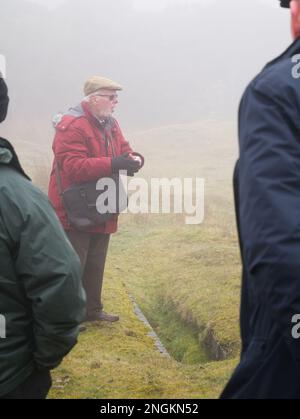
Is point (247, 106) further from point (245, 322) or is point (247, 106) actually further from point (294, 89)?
point (245, 322)

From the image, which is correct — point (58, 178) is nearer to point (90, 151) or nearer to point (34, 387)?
point (90, 151)

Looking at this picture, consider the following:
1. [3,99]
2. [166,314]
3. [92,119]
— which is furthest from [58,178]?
[3,99]

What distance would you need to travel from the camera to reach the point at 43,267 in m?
2.83

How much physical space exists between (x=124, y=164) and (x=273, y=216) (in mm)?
5201

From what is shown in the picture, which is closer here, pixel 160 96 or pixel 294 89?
pixel 294 89

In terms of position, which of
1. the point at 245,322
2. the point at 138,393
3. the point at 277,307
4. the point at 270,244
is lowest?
the point at 138,393

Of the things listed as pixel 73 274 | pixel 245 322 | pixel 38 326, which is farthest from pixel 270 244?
pixel 38 326

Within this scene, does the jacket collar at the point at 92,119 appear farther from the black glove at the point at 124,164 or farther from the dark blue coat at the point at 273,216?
the dark blue coat at the point at 273,216

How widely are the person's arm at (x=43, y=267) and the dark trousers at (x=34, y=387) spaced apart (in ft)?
0.40

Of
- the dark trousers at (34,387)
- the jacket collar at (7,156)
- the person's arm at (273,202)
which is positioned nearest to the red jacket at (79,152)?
the jacket collar at (7,156)

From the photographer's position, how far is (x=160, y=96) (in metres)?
62.4

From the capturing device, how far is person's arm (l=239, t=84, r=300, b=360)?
147cm

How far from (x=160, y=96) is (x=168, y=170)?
37.1 m

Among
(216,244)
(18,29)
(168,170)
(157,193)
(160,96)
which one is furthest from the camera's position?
(18,29)
